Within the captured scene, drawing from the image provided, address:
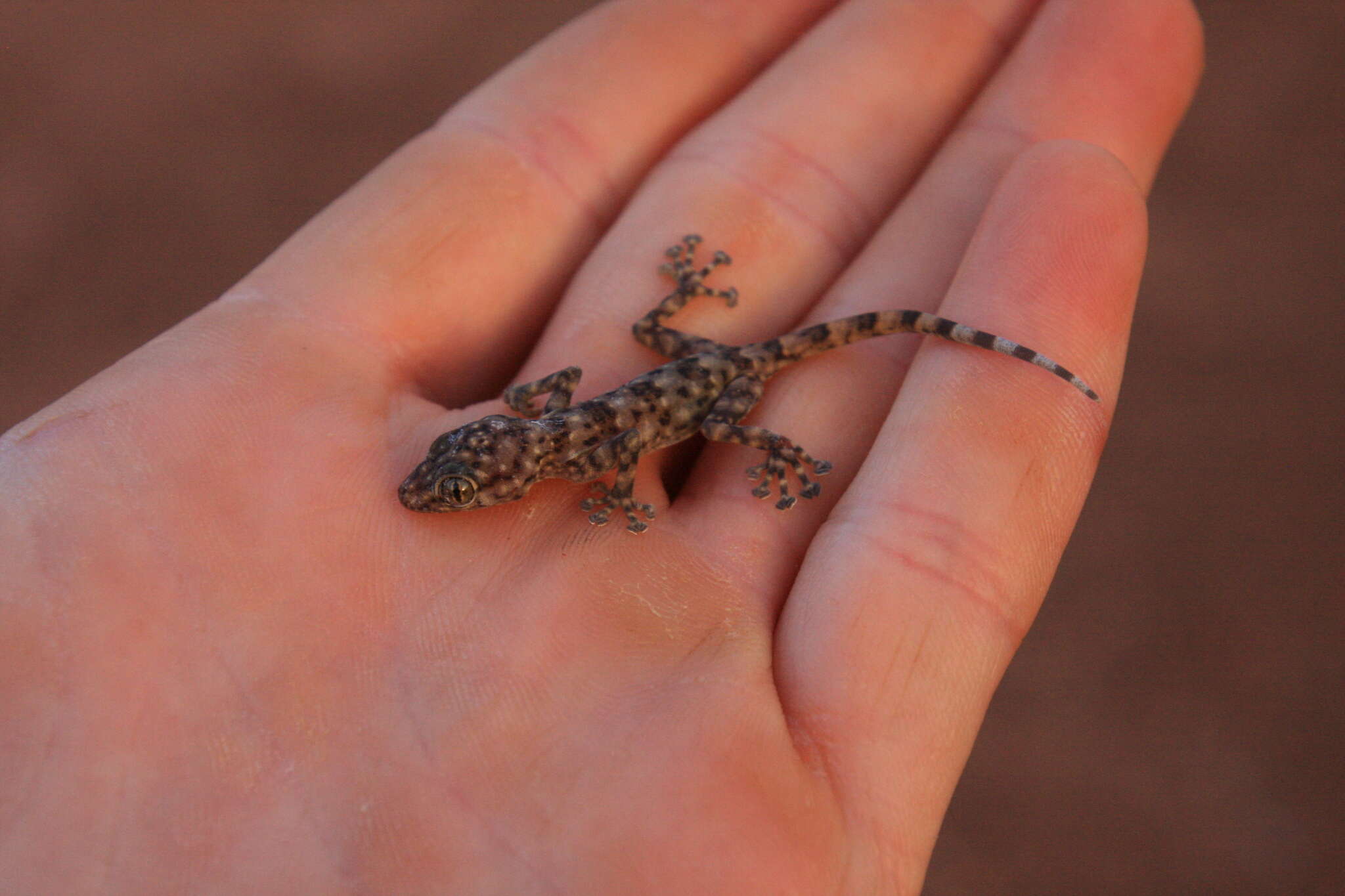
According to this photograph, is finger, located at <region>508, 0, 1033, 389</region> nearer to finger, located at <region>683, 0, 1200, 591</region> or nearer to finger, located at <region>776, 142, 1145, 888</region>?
finger, located at <region>683, 0, 1200, 591</region>

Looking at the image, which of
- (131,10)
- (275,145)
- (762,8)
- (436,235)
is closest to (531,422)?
(436,235)

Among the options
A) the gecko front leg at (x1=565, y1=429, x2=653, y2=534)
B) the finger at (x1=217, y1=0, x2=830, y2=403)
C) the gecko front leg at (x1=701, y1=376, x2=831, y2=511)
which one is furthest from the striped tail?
the finger at (x1=217, y1=0, x2=830, y2=403)

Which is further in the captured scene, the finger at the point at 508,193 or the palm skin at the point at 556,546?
the finger at the point at 508,193

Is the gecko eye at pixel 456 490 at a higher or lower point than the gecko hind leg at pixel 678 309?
lower

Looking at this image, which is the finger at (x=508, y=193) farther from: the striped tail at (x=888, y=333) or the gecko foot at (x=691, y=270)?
the striped tail at (x=888, y=333)

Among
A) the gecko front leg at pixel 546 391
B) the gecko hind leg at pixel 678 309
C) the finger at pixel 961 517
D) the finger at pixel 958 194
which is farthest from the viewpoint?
the gecko hind leg at pixel 678 309

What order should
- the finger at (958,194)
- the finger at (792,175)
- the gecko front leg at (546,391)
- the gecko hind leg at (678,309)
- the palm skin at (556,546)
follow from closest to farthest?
the palm skin at (556,546) → the finger at (958,194) → the gecko front leg at (546,391) → the gecko hind leg at (678,309) → the finger at (792,175)

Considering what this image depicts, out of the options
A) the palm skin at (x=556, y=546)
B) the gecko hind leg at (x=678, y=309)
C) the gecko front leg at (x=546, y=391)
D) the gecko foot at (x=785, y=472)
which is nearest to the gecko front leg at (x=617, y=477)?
the palm skin at (x=556, y=546)
